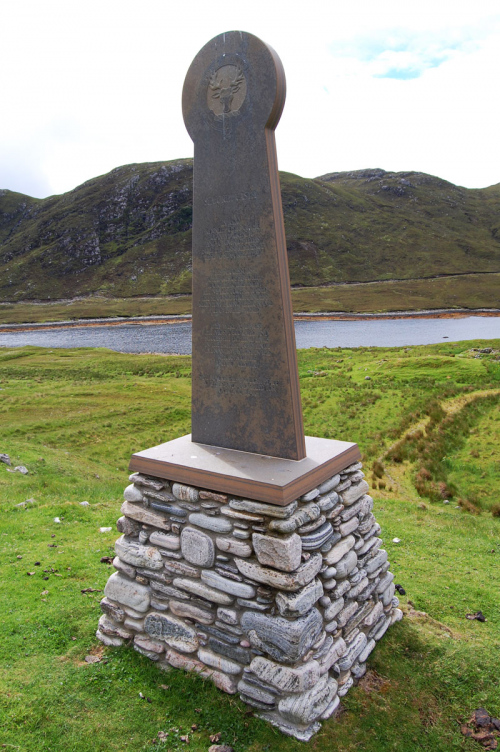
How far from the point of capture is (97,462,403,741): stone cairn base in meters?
4.61

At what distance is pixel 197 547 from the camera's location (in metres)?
5.15

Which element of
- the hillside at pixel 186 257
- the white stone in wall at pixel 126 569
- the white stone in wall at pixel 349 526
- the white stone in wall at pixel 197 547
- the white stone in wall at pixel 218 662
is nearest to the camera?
the white stone in wall at pixel 218 662

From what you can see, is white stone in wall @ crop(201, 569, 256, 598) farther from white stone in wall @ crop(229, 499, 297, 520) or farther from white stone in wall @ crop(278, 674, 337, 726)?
white stone in wall @ crop(278, 674, 337, 726)

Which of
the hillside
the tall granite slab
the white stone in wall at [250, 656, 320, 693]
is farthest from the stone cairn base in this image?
the hillside

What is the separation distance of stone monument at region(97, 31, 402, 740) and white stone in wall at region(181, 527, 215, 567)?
0.06 ft

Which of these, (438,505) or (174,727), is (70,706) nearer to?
(174,727)

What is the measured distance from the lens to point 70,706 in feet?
15.6

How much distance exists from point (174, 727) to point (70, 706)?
1.10 metres

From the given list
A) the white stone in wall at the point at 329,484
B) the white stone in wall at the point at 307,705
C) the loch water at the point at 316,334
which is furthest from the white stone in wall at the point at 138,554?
the loch water at the point at 316,334

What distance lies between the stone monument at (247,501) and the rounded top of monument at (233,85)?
0.7 inches

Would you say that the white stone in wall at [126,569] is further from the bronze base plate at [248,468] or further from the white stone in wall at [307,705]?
the white stone in wall at [307,705]

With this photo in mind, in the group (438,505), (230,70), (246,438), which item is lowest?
(438,505)

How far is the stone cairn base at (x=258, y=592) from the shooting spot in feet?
15.1

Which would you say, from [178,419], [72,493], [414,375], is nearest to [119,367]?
[178,419]
